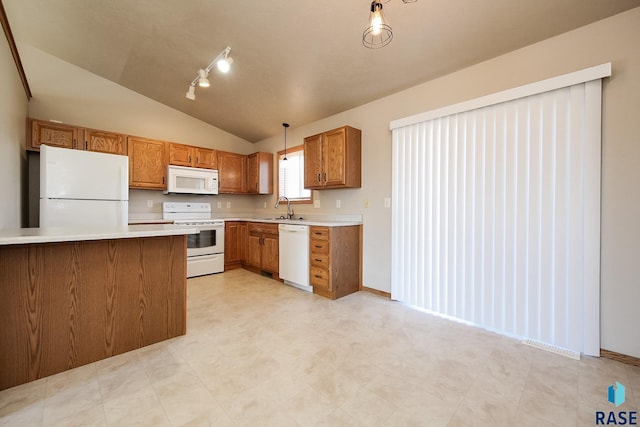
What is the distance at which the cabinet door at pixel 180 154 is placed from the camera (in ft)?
13.6

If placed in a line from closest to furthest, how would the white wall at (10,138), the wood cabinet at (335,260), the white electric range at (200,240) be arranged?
the white wall at (10,138)
the wood cabinet at (335,260)
the white electric range at (200,240)

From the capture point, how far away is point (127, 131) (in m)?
4.04

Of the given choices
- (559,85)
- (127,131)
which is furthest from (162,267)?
(559,85)

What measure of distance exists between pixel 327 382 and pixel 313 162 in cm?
270

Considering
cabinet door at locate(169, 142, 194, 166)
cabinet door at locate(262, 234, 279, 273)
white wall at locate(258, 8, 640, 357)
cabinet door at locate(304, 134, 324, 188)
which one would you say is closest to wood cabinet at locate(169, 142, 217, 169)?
cabinet door at locate(169, 142, 194, 166)

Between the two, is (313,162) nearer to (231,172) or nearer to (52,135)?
(231,172)

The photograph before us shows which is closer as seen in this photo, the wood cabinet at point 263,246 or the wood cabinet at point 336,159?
the wood cabinet at point 336,159

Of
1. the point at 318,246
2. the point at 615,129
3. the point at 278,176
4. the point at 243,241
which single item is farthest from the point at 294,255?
the point at 615,129

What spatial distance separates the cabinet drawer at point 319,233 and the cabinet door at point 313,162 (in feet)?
2.19

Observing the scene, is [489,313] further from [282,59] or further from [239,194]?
[239,194]

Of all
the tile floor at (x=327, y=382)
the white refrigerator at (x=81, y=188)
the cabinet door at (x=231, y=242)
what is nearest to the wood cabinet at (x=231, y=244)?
the cabinet door at (x=231, y=242)

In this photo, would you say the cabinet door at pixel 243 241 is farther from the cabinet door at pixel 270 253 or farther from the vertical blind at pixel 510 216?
the vertical blind at pixel 510 216

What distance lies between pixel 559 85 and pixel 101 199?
445 cm

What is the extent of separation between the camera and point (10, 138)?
8.07 ft
